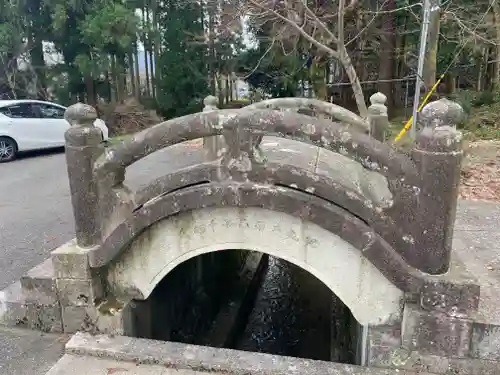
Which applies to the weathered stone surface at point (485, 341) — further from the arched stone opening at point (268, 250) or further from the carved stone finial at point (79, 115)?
the carved stone finial at point (79, 115)

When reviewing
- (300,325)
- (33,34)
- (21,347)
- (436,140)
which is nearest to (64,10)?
(33,34)

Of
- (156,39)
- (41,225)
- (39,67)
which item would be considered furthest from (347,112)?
(39,67)

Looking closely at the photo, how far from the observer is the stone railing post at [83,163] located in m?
2.89

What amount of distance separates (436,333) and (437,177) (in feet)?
3.08

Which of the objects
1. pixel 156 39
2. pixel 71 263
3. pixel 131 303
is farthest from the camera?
pixel 156 39

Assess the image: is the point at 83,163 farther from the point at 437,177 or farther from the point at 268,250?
the point at 437,177

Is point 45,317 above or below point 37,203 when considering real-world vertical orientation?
above

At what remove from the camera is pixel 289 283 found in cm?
739

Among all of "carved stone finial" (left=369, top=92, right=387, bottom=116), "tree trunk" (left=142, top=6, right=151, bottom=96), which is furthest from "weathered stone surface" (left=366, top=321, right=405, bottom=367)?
"tree trunk" (left=142, top=6, right=151, bottom=96)

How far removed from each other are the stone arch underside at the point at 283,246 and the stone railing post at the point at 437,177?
380 mm

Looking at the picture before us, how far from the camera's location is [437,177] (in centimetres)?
240

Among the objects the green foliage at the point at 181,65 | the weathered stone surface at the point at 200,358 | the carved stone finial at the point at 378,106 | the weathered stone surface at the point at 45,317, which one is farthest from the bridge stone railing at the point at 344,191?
the green foliage at the point at 181,65

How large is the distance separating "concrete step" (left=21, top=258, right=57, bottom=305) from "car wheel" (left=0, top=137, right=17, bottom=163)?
8615 millimetres

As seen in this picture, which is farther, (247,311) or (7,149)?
(7,149)
